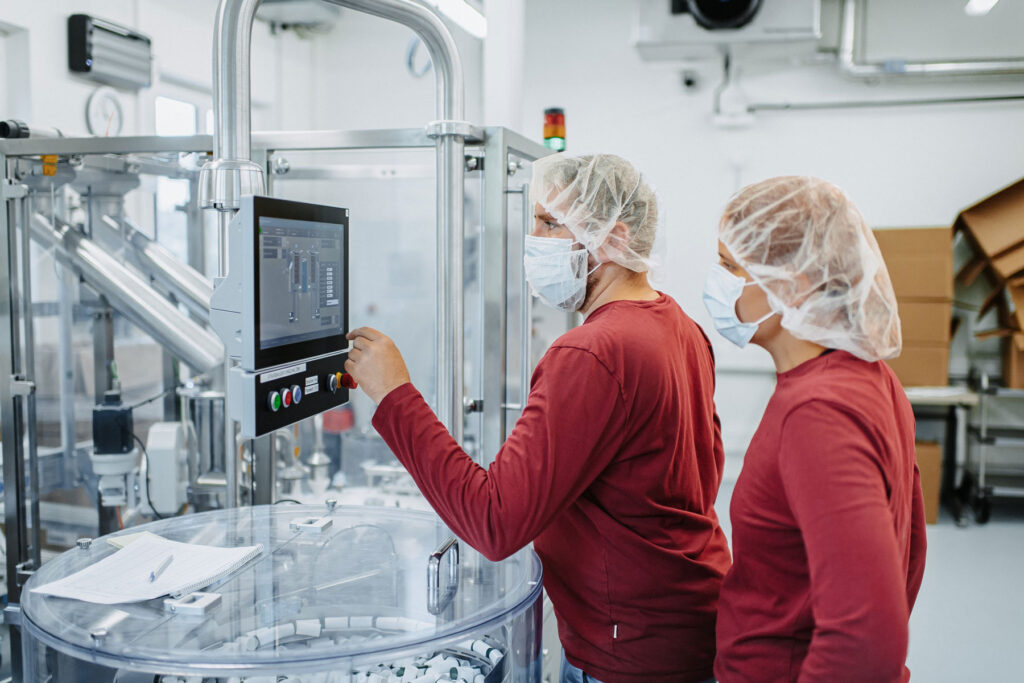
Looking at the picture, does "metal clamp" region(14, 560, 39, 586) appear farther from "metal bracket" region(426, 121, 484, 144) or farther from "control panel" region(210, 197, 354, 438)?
"metal bracket" region(426, 121, 484, 144)

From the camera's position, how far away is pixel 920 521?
109cm

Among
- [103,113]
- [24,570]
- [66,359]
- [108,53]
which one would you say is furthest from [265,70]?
[24,570]

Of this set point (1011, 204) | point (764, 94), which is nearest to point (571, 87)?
point (764, 94)

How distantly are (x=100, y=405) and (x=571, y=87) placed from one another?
3.60 meters

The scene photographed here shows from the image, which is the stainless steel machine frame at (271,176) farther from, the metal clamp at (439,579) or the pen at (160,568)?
the pen at (160,568)

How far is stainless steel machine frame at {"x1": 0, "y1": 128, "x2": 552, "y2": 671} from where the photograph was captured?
5.25ft

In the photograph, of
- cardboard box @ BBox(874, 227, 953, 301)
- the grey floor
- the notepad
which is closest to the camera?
the notepad

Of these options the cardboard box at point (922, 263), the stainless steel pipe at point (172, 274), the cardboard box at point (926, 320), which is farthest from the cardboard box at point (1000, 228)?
the stainless steel pipe at point (172, 274)

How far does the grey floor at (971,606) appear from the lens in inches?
110

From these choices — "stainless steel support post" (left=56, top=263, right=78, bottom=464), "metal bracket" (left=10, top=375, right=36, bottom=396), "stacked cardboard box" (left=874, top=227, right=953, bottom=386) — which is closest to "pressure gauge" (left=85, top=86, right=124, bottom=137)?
"stainless steel support post" (left=56, top=263, right=78, bottom=464)

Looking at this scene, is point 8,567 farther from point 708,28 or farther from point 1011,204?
point 1011,204

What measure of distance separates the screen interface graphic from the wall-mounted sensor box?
2.64 meters

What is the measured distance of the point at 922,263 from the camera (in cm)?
414

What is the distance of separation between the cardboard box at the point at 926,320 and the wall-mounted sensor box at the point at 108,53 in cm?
372
